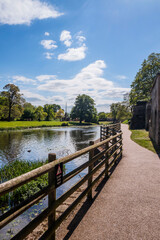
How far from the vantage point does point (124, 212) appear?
353 centimetres

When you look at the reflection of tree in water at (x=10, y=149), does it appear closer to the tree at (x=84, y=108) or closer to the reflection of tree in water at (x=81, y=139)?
the reflection of tree in water at (x=81, y=139)

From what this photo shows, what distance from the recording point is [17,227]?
497cm

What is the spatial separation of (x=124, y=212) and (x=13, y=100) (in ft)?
206

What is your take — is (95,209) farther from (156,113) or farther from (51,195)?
(156,113)

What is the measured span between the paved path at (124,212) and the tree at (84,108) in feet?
236

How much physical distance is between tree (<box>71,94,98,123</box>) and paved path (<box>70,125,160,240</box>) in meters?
71.8

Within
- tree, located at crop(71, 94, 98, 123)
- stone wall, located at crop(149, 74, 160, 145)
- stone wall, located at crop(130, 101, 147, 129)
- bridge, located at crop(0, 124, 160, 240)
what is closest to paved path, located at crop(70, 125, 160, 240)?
bridge, located at crop(0, 124, 160, 240)

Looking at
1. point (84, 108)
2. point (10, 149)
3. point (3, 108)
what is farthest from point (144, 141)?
point (84, 108)

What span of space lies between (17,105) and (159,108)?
56300 mm

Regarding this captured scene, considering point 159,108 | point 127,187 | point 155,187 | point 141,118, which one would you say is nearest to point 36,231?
point 127,187

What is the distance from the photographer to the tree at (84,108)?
254 ft

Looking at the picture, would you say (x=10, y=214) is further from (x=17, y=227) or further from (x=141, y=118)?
(x=141, y=118)

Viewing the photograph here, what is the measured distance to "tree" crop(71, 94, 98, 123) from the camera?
254 ft

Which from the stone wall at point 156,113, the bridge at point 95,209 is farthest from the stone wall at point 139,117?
the bridge at point 95,209
